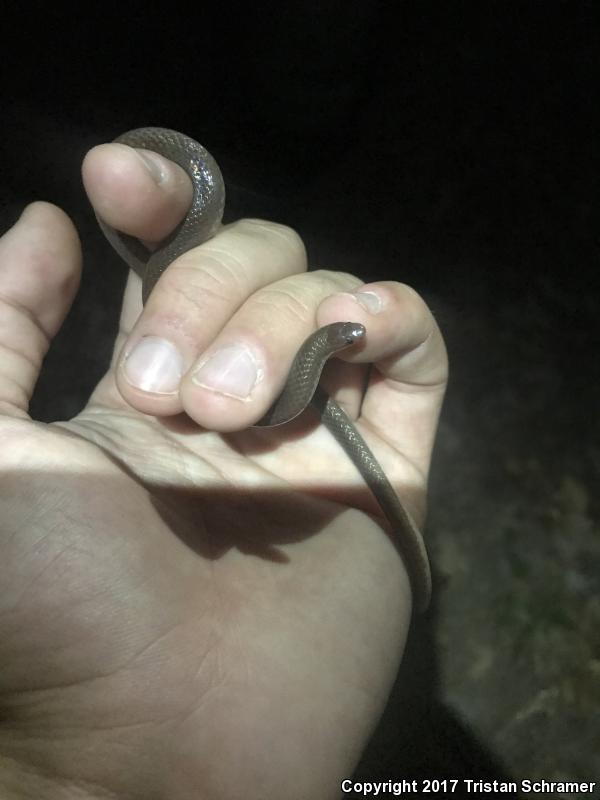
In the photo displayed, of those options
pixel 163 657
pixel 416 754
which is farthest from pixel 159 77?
pixel 416 754

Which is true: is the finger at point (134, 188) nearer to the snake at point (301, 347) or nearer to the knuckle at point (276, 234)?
the snake at point (301, 347)

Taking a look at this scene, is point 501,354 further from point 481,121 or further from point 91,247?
point 91,247

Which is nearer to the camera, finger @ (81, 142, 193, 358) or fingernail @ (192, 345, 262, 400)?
fingernail @ (192, 345, 262, 400)

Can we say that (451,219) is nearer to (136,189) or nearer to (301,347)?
(301,347)

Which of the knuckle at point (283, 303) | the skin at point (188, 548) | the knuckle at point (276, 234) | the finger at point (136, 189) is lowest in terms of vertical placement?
the skin at point (188, 548)

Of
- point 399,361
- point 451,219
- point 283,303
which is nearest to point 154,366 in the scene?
point 283,303

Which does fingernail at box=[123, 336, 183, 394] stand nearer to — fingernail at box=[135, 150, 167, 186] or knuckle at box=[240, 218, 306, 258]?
fingernail at box=[135, 150, 167, 186]

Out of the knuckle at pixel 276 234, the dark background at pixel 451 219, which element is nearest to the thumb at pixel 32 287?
the knuckle at pixel 276 234

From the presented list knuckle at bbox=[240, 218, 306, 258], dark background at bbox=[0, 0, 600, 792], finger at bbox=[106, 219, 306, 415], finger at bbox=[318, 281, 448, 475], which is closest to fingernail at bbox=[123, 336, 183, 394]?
finger at bbox=[106, 219, 306, 415]
